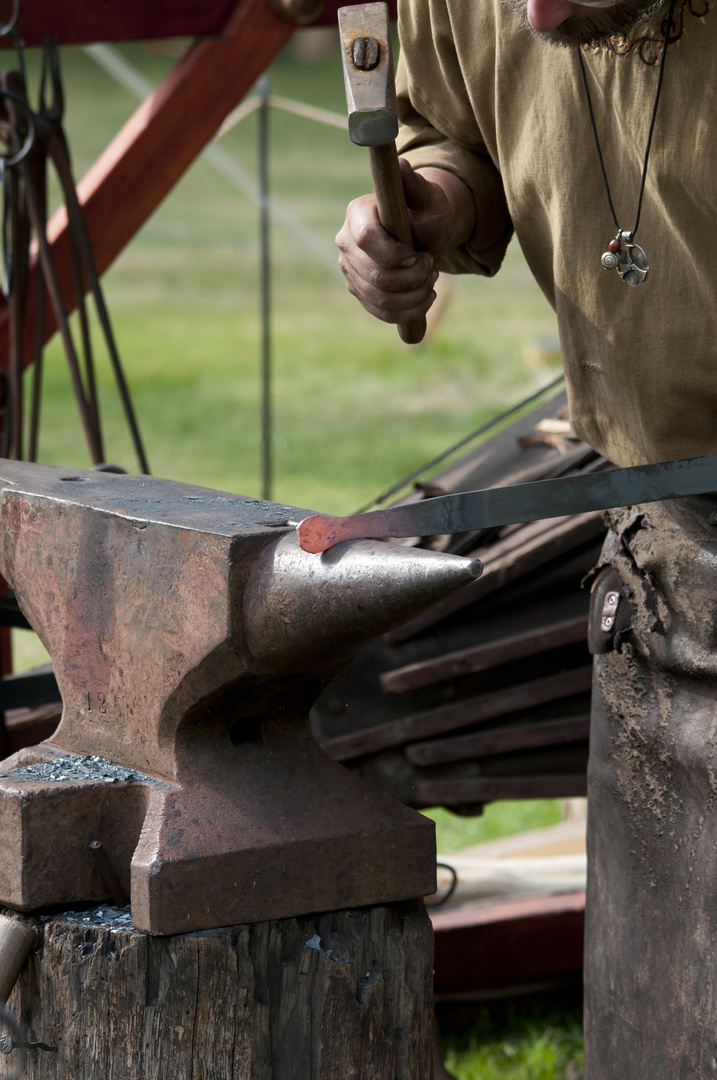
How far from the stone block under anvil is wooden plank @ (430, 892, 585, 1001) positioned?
1.47 metres

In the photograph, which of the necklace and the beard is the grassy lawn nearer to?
the necklace

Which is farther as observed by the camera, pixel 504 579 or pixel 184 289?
pixel 184 289

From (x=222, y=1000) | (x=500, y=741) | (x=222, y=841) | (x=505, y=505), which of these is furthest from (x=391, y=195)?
(x=500, y=741)

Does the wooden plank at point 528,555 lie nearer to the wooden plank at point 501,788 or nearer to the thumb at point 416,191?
the wooden plank at point 501,788

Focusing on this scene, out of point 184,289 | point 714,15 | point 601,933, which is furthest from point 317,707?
point 184,289

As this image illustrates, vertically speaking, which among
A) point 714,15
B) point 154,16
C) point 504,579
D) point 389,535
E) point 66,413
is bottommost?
point 389,535

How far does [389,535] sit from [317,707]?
133 centimetres

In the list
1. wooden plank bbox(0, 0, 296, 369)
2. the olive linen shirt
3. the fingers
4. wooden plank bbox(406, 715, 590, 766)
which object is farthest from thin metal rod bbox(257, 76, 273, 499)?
the fingers

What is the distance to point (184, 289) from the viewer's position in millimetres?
14008

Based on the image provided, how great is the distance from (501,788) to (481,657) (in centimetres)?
29

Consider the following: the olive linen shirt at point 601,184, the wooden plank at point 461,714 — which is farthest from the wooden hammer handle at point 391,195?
the wooden plank at point 461,714

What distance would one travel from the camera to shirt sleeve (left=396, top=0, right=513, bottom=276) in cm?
178

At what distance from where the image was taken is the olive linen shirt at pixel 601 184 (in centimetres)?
148

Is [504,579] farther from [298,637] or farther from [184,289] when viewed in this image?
[184,289]
